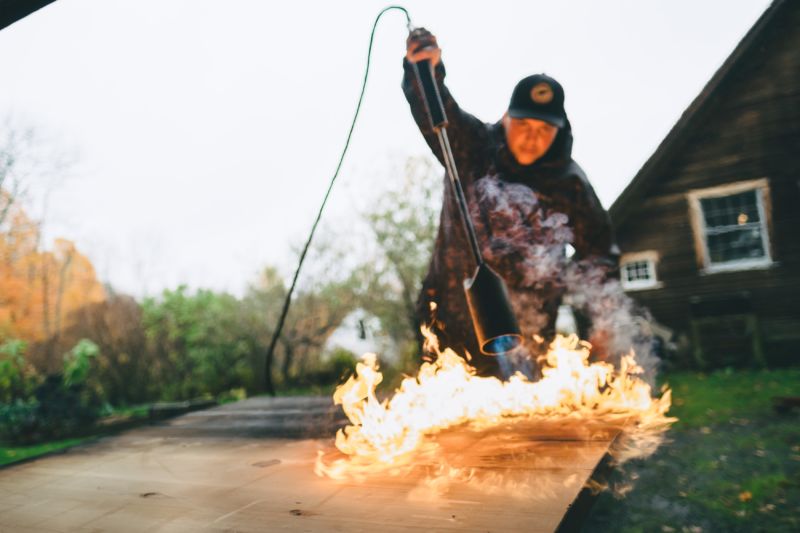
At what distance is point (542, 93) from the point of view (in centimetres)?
335

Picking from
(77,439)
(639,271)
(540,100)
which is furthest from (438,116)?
(639,271)

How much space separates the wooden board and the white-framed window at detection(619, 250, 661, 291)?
9149mm

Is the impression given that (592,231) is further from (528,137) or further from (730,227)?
(730,227)

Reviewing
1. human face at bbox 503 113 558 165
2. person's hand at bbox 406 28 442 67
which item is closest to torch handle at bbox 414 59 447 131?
person's hand at bbox 406 28 442 67

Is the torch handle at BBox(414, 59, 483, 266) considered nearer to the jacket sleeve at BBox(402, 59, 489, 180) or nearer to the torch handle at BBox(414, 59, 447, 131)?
the torch handle at BBox(414, 59, 447, 131)

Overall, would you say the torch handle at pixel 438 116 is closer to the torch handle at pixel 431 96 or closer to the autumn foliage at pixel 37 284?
the torch handle at pixel 431 96

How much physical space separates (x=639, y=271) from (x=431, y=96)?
36.4 ft

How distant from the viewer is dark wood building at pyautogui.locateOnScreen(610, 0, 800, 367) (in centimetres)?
1040

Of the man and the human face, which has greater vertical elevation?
the human face

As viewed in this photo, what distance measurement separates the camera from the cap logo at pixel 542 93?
334 cm

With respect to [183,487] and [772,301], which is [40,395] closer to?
[183,487]

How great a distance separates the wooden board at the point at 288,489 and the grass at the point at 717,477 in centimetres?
117

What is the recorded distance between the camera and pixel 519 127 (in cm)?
363

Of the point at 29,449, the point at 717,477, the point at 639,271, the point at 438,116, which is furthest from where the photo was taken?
the point at 639,271
